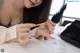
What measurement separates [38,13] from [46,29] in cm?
18

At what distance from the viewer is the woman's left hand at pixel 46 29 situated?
686mm

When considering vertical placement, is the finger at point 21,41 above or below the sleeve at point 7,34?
below

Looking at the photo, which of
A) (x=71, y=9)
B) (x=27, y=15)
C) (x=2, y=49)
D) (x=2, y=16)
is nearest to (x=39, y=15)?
(x=27, y=15)

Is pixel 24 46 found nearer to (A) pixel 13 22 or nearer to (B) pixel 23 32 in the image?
(B) pixel 23 32

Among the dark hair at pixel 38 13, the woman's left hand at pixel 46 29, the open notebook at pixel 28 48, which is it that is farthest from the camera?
the dark hair at pixel 38 13

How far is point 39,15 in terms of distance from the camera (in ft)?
2.75

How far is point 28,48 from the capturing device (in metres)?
→ 0.59

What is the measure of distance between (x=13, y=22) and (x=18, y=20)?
0.03 m

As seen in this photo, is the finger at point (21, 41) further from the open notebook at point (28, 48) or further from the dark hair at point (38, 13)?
the dark hair at point (38, 13)

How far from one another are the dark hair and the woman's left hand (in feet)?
0.36

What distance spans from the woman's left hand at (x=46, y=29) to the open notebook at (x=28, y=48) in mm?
75

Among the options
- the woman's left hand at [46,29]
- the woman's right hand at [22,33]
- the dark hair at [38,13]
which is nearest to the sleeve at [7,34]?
the woman's right hand at [22,33]

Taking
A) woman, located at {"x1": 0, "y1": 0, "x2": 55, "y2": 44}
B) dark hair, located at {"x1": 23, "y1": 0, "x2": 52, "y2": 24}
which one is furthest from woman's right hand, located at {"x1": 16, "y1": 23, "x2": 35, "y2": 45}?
dark hair, located at {"x1": 23, "y1": 0, "x2": 52, "y2": 24}

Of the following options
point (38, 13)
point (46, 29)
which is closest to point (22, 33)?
point (46, 29)
